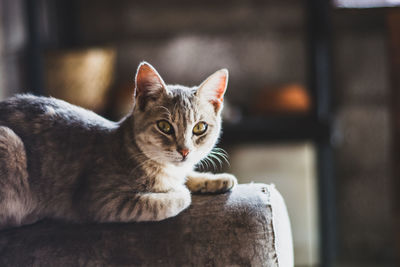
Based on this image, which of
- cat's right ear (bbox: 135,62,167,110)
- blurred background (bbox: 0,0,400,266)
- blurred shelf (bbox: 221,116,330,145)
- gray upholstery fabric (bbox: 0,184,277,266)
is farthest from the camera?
blurred background (bbox: 0,0,400,266)

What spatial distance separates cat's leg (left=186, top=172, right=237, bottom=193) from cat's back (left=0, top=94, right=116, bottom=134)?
0.26m

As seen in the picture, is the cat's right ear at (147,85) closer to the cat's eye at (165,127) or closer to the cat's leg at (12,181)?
the cat's eye at (165,127)

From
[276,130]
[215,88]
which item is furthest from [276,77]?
[215,88]

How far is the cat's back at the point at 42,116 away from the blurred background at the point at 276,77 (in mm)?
1626

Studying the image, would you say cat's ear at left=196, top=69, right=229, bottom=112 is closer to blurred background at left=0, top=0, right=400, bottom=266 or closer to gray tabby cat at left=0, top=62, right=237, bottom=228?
Result: gray tabby cat at left=0, top=62, right=237, bottom=228

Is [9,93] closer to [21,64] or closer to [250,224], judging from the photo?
[21,64]

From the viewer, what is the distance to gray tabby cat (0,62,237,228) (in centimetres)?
111

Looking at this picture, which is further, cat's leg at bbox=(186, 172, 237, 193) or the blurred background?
the blurred background

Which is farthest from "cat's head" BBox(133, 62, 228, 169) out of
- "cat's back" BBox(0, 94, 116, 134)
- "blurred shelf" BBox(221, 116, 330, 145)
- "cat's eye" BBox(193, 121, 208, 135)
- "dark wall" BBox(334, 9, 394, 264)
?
"dark wall" BBox(334, 9, 394, 264)

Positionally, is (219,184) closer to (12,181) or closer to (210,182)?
(210,182)

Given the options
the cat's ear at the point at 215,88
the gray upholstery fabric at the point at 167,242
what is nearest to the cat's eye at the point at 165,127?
the cat's ear at the point at 215,88

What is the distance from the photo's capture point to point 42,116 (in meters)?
1.21

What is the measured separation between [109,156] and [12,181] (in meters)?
0.23

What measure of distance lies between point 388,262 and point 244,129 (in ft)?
4.43
